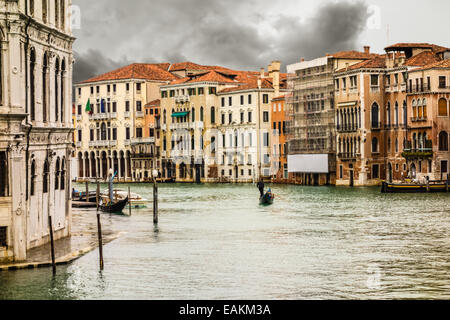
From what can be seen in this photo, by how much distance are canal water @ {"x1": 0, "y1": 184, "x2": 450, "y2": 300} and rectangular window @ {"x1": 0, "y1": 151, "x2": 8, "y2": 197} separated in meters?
1.24

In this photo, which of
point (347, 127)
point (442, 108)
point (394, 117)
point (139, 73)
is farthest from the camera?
point (139, 73)

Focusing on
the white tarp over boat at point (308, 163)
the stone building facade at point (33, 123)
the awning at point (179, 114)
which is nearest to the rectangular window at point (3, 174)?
the stone building facade at point (33, 123)

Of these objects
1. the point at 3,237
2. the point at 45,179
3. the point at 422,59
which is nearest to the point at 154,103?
the point at 422,59

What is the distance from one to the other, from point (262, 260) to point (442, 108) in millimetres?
31489

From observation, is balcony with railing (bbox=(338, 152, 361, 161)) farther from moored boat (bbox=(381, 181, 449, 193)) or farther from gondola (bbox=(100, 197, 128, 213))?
gondola (bbox=(100, 197, 128, 213))

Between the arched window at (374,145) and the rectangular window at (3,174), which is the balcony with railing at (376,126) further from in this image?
the rectangular window at (3,174)

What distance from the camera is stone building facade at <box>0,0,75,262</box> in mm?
15531

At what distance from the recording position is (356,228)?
26.5 meters

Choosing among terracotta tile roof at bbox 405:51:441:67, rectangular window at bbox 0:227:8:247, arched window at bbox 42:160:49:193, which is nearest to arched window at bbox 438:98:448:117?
terracotta tile roof at bbox 405:51:441:67

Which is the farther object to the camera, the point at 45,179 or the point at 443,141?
the point at 443,141

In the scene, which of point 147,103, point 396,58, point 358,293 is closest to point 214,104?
point 147,103

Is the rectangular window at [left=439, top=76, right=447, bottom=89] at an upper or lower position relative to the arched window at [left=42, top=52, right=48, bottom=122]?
upper

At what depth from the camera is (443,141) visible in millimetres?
49062

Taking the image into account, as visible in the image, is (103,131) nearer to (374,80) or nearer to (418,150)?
(374,80)
